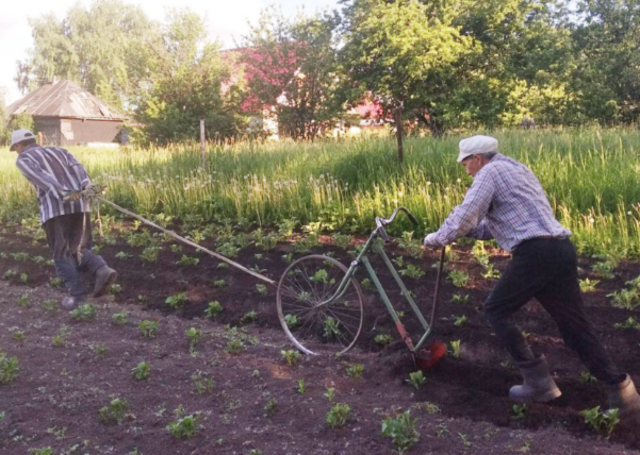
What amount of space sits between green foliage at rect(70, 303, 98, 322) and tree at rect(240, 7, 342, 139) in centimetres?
1891

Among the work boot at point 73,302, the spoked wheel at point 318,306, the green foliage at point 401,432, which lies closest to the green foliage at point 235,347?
the spoked wheel at point 318,306

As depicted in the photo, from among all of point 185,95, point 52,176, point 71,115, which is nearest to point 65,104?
point 71,115

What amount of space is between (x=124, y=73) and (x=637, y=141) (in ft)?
77.9

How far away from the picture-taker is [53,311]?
6.84 metres

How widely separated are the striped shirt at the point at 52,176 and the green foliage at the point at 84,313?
1059mm

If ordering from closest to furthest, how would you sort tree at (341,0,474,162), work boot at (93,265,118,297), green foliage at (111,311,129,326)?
green foliage at (111,311,129,326) → work boot at (93,265,118,297) → tree at (341,0,474,162)

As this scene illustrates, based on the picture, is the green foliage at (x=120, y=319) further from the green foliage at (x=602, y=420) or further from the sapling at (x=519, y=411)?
the green foliage at (x=602, y=420)

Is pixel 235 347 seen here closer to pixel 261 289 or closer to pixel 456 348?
pixel 261 289

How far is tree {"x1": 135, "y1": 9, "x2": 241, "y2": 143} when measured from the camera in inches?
1022

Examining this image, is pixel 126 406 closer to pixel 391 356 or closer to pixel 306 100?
pixel 391 356

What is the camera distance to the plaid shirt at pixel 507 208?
3.83 meters

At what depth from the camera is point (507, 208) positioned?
12.8 feet

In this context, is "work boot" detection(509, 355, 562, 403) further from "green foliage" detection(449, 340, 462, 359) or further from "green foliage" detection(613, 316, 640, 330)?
"green foliage" detection(613, 316, 640, 330)

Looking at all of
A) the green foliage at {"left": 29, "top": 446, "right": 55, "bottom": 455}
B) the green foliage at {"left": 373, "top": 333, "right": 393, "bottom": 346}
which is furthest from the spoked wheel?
the green foliage at {"left": 29, "top": 446, "right": 55, "bottom": 455}
